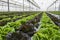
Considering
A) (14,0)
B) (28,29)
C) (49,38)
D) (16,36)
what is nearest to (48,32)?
(49,38)

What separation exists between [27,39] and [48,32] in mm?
452

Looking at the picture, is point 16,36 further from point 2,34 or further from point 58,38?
A: point 58,38

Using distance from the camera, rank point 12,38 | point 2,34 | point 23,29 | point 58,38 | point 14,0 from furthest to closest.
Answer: point 14,0, point 23,29, point 2,34, point 12,38, point 58,38

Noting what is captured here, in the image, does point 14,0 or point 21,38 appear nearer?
point 21,38

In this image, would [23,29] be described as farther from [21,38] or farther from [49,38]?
[49,38]

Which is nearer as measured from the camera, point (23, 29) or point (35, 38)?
point (35, 38)

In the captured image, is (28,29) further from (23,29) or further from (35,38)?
(35,38)

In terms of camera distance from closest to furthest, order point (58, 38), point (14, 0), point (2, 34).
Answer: point (58, 38), point (2, 34), point (14, 0)

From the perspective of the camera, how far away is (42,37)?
9.64 feet

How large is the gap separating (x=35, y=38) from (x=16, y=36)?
427 mm

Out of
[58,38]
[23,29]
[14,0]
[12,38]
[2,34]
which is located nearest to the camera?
[58,38]

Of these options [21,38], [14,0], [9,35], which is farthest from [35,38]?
[14,0]

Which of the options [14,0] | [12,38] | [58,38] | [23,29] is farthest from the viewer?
[14,0]

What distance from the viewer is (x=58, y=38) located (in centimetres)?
290
